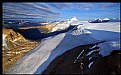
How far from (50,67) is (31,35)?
0.79m

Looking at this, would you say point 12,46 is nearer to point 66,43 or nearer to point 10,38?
point 10,38

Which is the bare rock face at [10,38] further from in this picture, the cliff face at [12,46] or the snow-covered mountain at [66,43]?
the snow-covered mountain at [66,43]

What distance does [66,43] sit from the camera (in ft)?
11.9

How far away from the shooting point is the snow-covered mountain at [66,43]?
3232mm

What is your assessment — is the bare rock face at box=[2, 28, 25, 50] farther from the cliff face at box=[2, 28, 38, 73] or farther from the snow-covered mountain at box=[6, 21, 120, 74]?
the snow-covered mountain at box=[6, 21, 120, 74]

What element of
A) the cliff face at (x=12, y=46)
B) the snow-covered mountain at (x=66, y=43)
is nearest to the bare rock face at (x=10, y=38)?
→ the cliff face at (x=12, y=46)

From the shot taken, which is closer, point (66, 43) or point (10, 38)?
point (10, 38)

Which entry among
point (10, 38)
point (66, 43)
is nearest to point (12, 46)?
point (10, 38)

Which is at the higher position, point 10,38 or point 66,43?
point 10,38

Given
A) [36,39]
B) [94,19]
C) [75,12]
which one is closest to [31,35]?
[36,39]

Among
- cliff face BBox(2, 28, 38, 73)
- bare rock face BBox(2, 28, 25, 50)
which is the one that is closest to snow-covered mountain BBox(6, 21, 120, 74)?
cliff face BBox(2, 28, 38, 73)

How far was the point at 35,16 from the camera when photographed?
11.3ft

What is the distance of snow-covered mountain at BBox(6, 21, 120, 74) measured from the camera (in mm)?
3232

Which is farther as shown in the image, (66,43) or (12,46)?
(66,43)
